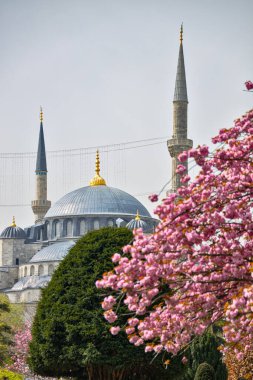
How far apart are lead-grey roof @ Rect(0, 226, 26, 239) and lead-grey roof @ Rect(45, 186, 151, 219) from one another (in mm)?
3095

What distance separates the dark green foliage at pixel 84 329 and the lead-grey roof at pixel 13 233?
7431 cm

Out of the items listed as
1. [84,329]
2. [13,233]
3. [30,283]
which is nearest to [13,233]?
[13,233]

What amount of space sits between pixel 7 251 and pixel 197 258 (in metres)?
88.2

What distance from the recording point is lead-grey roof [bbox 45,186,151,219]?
99.8 meters

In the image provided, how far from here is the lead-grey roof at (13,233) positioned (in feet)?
333

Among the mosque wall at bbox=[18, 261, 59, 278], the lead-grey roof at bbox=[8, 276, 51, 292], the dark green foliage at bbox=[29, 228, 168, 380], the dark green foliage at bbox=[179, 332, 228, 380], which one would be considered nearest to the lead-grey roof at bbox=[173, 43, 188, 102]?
the mosque wall at bbox=[18, 261, 59, 278]

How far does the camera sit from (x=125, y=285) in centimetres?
1304

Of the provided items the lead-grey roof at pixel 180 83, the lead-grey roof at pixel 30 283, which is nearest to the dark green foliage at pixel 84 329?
the lead-grey roof at pixel 180 83

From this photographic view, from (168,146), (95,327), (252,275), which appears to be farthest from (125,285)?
(168,146)

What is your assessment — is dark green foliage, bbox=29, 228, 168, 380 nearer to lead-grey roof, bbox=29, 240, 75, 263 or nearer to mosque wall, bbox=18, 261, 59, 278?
mosque wall, bbox=18, 261, 59, 278

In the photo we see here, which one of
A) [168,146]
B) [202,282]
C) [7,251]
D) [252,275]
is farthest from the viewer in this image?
[7,251]

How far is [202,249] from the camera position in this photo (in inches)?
529

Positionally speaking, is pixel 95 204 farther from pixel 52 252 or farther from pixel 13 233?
pixel 52 252

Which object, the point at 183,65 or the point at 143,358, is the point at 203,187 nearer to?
the point at 143,358
